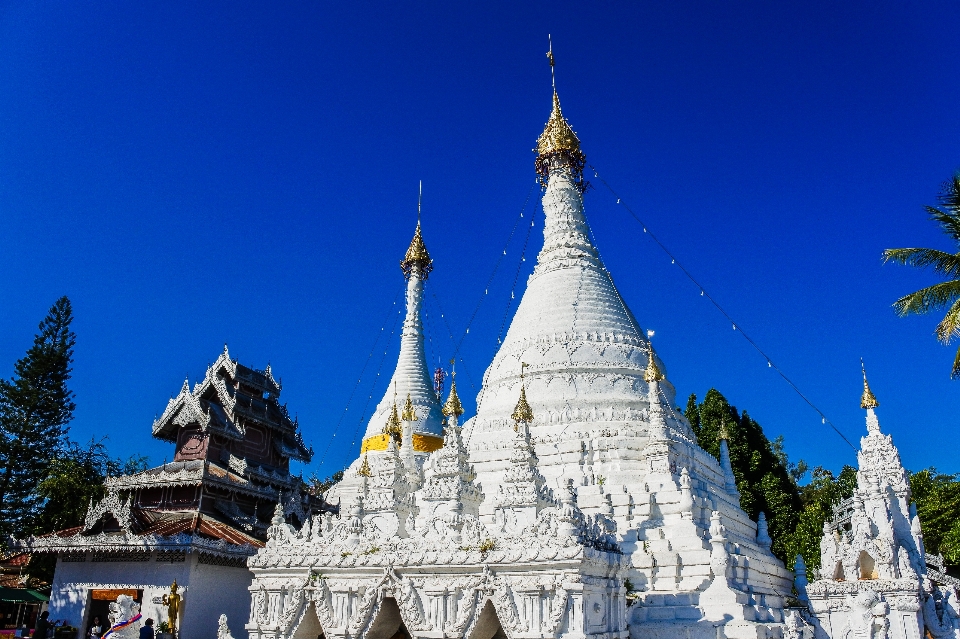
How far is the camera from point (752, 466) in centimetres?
3981

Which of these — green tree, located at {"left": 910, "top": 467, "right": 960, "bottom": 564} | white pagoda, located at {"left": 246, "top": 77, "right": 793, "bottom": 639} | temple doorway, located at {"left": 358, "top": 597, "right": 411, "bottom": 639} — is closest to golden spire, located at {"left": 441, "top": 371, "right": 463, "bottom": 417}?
white pagoda, located at {"left": 246, "top": 77, "right": 793, "bottom": 639}

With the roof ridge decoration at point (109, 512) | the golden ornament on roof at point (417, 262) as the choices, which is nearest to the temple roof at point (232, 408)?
the roof ridge decoration at point (109, 512)

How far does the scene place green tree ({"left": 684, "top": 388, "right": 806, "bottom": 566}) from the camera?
37344 mm

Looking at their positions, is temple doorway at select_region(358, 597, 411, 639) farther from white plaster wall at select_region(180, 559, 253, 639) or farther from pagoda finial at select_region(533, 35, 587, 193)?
pagoda finial at select_region(533, 35, 587, 193)

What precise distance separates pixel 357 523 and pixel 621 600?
646 cm

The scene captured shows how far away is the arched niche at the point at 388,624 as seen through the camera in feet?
57.8

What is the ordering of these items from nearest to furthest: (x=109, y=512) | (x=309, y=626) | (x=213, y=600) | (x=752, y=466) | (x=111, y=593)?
(x=309, y=626), (x=213, y=600), (x=111, y=593), (x=109, y=512), (x=752, y=466)

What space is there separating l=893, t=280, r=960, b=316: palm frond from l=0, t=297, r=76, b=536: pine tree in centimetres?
3255

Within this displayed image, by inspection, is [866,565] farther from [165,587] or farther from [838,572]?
[165,587]

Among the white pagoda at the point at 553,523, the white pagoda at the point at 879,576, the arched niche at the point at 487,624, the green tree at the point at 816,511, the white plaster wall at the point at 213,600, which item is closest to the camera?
the white pagoda at the point at 553,523

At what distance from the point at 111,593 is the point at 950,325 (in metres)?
27.4

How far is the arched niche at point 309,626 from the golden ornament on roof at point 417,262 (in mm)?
28418

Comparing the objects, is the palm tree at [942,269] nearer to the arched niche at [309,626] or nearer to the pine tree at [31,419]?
the arched niche at [309,626]

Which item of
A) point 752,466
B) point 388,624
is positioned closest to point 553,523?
point 388,624
